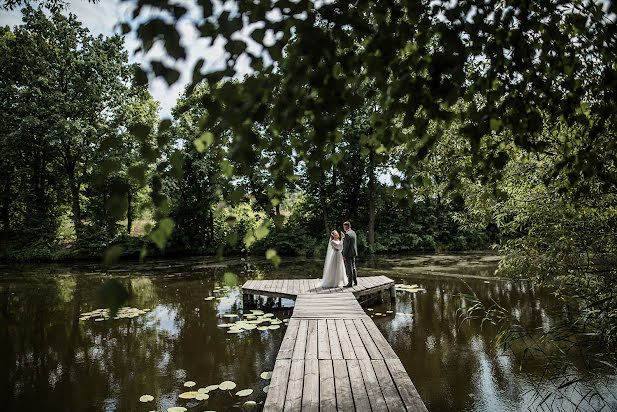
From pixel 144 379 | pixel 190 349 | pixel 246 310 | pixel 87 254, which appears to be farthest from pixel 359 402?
pixel 87 254

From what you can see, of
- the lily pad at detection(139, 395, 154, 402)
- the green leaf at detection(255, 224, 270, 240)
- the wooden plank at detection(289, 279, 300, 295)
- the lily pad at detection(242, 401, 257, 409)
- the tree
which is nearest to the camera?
the green leaf at detection(255, 224, 270, 240)

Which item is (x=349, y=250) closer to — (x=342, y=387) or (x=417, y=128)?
(x=342, y=387)

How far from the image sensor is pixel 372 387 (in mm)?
3672

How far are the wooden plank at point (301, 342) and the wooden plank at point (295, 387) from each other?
168 mm

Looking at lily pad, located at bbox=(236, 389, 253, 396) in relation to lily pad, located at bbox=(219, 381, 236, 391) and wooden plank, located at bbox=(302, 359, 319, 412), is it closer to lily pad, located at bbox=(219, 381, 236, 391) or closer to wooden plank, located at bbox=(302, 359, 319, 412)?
lily pad, located at bbox=(219, 381, 236, 391)

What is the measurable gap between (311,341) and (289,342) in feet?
1.02

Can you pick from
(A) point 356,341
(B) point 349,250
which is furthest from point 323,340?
(B) point 349,250

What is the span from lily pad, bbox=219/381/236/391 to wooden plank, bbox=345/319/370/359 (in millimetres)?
1676

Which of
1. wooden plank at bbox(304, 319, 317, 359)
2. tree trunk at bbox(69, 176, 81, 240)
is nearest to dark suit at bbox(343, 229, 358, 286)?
wooden plank at bbox(304, 319, 317, 359)

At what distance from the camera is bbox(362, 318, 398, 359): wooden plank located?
4598mm

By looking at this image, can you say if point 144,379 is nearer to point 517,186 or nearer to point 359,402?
point 359,402

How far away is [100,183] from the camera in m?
1.29

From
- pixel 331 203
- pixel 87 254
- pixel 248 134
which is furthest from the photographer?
pixel 331 203

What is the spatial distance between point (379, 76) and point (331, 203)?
24895 mm
